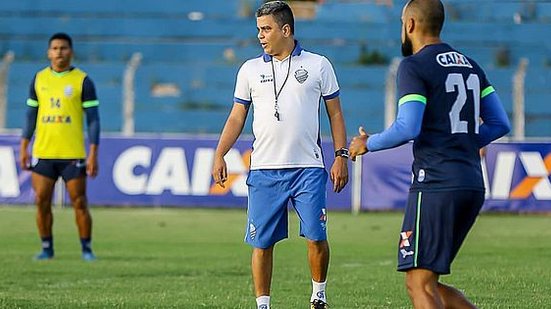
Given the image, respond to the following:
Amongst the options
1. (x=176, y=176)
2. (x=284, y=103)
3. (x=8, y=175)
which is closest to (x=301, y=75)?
(x=284, y=103)

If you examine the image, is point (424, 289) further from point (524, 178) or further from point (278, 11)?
point (524, 178)

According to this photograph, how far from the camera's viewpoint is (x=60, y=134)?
13.9m

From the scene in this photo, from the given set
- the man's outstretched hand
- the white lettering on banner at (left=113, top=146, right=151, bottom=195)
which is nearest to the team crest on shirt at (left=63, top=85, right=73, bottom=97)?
the man's outstretched hand

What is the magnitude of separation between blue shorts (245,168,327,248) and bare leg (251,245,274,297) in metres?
0.05

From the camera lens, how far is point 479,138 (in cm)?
705

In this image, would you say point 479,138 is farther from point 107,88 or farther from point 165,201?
point 107,88

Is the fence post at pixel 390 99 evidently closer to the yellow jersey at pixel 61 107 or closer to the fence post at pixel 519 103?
the fence post at pixel 519 103

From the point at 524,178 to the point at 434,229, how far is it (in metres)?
14.9

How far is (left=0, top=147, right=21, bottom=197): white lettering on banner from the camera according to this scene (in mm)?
22281

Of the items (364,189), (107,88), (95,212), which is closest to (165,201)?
(95,212)

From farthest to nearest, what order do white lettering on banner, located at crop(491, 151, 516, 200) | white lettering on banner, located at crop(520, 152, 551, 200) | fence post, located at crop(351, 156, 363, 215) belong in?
1. fence post, located at crop(351, 156, 363, 215)
2. white lettering on banner, located at crop(491, 151, 516, 200)
3. white lettering on banner, located at crop(520, 152, 551, 200)

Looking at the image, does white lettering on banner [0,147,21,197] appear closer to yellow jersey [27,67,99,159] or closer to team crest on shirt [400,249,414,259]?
yellow jersey [27,67,99,159]

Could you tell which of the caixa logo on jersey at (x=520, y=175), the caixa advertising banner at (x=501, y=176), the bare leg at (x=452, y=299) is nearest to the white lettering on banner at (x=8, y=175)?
the caixa advertising banner at (x=501, y=176)

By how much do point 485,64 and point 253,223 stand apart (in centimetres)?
2145
